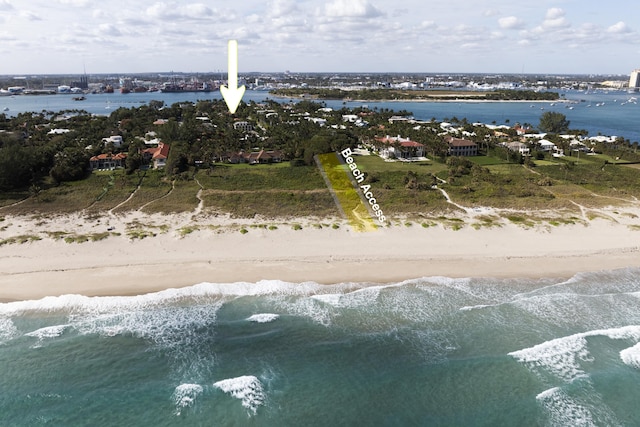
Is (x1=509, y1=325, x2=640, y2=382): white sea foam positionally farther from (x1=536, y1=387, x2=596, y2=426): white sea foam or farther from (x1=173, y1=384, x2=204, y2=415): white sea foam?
(x1=173, y1=384, x2=204, y2=415): white sea foam

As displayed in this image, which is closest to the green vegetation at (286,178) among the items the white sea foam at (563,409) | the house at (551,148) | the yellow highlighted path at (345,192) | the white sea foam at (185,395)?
the yellow highlighted path at (345,192)

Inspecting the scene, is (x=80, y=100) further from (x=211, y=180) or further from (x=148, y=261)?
(x=148, y=261)

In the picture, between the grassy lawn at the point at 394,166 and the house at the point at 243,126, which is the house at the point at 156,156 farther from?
the house at the point at 243,126

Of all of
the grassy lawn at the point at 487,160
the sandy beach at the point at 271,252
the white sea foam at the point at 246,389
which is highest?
the grassy lawn at the point at 487,160

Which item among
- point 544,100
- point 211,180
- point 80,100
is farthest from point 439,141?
point 80,100

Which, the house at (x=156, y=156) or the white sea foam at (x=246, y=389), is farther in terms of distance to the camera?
the house at (x=156, y=156)

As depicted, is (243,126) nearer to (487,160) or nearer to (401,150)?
(401,150)

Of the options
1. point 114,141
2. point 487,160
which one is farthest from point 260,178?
point 487,160
